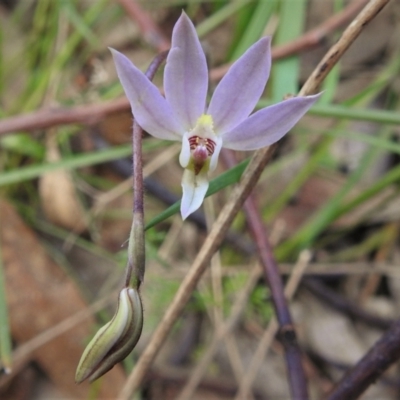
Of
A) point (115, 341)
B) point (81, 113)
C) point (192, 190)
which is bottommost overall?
point (115, 341)

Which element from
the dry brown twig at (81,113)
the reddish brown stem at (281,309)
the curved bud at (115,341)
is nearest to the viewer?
the curved bud at (115,341)

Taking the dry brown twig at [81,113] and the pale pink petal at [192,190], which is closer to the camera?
the pale pink petal at [192,190]

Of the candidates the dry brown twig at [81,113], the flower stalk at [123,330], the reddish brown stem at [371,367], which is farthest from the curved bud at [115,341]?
the dry brown twig at [81,113]

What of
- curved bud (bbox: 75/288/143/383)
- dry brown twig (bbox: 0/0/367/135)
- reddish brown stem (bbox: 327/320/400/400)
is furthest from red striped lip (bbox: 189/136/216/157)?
dry brown twig (bbox: 0/0/367/135)

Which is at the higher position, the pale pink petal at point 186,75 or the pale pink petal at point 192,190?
the pale pink petal at point 186,75

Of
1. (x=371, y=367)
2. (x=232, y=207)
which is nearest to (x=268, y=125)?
(x=232, y=207)

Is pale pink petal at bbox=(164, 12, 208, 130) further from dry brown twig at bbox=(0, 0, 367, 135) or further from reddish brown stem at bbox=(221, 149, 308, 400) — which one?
dry brown twig at bbox=(0, 0, 367, 135)

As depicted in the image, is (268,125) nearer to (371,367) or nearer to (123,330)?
(123,330)

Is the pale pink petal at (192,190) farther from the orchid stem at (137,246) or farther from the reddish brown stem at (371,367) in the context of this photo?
the reddish brown stem at (371,367)
